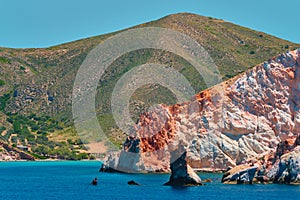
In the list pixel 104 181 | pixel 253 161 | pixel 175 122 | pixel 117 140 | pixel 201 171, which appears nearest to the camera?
pixel 253 161

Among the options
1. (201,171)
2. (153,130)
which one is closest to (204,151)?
(201,171)

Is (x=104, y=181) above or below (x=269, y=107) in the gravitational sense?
below

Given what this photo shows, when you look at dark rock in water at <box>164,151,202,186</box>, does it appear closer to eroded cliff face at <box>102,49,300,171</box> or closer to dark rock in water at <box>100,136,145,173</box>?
eroded cliff face at <box>102,49,300,171</box>

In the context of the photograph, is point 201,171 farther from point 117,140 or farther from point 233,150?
point 117,140

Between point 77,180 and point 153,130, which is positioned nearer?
point 77,180

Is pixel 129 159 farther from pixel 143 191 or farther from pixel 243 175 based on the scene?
pixel 243 175

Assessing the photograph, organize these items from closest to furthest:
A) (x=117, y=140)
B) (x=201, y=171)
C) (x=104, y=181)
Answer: (x=104, y=181), (x=201, y=171), (x=117, y=140)

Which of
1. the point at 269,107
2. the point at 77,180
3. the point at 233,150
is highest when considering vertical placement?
the point at 269,107

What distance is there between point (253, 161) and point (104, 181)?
23.0 m

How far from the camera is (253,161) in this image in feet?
277

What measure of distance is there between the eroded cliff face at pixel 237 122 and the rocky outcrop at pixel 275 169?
694 inches

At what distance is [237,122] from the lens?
103 meters

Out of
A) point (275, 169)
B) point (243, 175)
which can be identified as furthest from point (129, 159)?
point (275, 169)

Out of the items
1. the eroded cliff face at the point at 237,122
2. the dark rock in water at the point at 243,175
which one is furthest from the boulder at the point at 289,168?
the eroded cliff face at the point at 237,122
